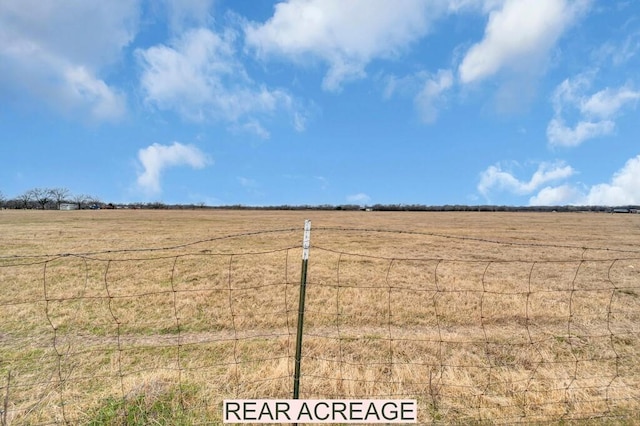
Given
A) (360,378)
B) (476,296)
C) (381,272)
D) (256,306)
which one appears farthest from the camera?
(381,272)

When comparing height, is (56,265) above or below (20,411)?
above

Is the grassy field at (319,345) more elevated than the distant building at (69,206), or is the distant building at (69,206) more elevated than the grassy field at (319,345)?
the distant building at (69,206)

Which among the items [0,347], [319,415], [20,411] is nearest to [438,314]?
[319,415]

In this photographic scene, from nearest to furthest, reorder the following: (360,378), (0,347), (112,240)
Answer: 1. (360,378)
2. (0,347)
3. (112,240)

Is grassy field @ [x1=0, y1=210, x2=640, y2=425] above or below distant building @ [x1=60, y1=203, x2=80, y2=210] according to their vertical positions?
below

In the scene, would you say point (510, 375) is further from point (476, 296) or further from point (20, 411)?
point (20, 411)

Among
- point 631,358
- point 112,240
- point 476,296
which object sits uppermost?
point 112,240

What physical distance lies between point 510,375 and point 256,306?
6.04m

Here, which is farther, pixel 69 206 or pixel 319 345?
pixel 69 206

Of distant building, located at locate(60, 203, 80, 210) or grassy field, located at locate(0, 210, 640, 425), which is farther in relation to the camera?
distant building, located at locate(60, 203, 80, 210)

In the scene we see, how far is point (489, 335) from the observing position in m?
6.97

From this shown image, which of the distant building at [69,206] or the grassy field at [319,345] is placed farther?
the distant building at [69,206]

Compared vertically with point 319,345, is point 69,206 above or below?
above

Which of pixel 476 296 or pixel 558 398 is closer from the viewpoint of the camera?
pixel 558 398
